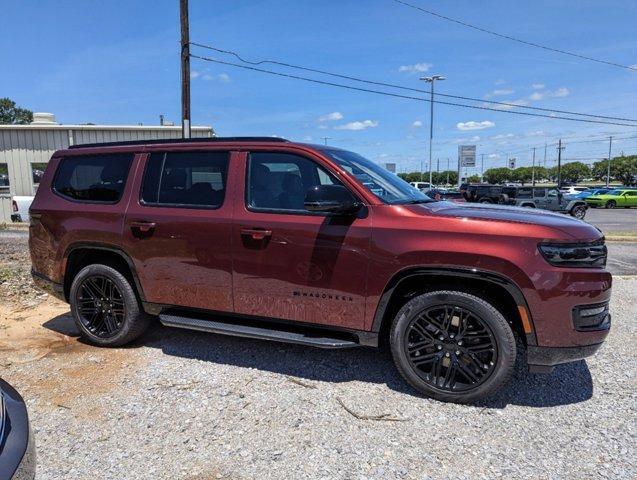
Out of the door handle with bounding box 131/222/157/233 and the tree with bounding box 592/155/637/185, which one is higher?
the tree with bounding box 592/155/637/185

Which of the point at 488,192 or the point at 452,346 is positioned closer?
the point at 452,346

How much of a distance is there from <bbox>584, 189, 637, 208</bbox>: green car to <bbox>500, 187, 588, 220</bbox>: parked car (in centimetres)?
1572

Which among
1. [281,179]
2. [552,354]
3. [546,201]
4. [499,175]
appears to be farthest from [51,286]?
[499,175]

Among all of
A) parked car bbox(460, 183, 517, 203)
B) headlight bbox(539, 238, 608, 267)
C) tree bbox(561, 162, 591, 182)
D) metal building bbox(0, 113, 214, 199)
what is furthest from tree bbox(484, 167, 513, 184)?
headlight bbox(539, 238, 608, 267)

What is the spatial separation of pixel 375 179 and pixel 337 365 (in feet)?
5.40

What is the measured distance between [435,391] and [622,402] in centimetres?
138

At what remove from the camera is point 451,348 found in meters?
3.48

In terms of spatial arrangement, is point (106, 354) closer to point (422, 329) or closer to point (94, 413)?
point (94, 413)

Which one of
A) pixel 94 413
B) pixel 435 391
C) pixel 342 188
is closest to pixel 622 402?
pixel 435 391

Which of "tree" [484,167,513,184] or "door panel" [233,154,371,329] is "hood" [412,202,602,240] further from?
"tree" [484,167,513,184]

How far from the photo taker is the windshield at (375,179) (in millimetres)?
3799

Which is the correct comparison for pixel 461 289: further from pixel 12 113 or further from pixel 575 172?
pixel 575 172

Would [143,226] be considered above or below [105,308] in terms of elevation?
above

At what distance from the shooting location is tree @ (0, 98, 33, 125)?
Result: 8288cm
